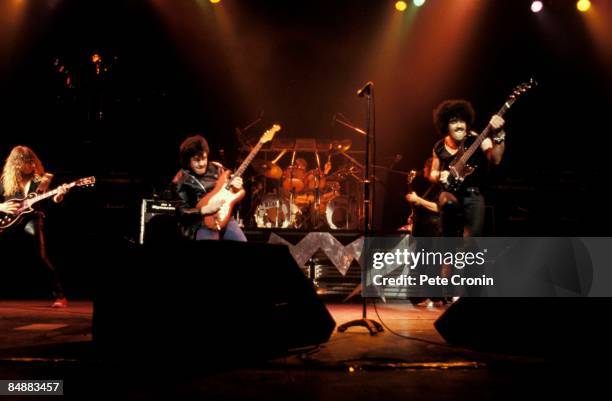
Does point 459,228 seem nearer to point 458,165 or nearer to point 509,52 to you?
point 458,165

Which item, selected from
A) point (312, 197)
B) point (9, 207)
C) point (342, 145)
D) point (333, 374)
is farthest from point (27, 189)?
point (342, 145)

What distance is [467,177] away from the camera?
5.19 metres

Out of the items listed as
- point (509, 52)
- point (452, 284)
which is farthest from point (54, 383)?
point (509, 52)

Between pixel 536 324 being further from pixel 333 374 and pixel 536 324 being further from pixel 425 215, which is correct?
pixel 425 215

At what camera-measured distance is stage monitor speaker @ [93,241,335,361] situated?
9.32 ft

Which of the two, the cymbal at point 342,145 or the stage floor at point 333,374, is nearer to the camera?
the stage floor at point 333,374

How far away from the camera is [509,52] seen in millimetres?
9516

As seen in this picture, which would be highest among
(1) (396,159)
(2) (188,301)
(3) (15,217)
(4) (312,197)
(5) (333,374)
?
(1) (396,159)

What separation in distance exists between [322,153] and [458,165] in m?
6.37

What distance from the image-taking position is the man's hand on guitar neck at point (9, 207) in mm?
6237

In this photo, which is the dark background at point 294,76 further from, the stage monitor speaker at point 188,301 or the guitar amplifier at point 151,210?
the stage monitor speaker at point 188,301

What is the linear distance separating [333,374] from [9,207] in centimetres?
549

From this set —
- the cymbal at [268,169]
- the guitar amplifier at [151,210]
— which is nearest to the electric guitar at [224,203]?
the guitar amplifier at [151,210]

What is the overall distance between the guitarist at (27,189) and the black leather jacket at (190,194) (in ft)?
6.78
